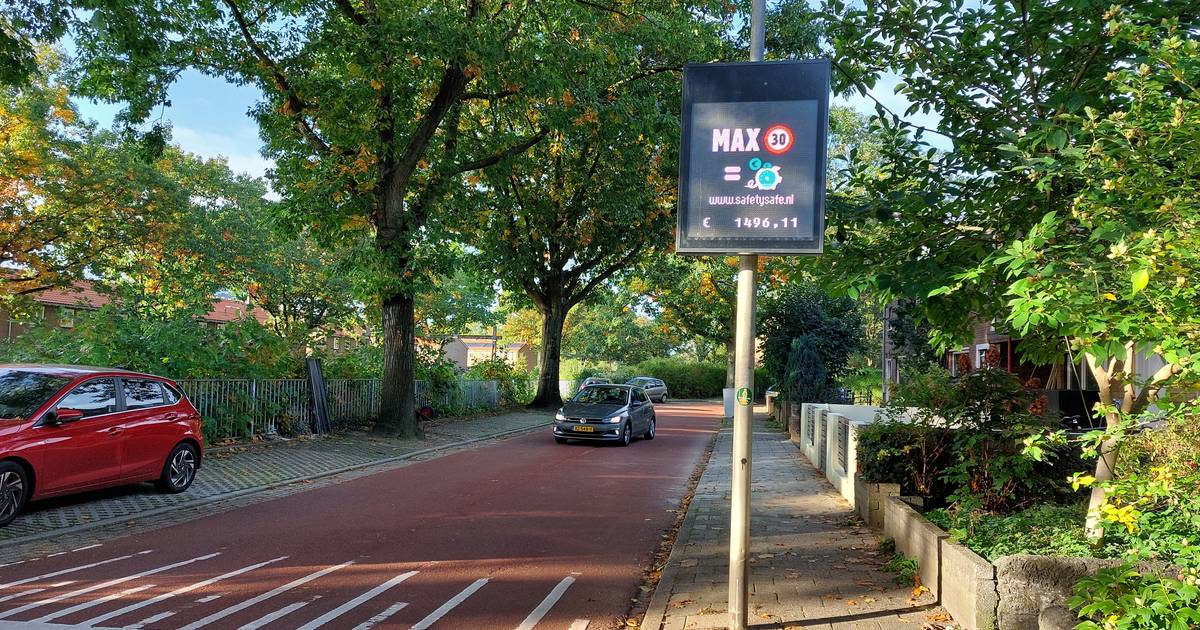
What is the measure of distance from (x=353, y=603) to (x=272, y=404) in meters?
11.6

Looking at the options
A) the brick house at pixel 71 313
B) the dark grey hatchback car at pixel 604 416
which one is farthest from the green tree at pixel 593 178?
the brick house at pixel 71 313

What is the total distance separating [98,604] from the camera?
5617mm

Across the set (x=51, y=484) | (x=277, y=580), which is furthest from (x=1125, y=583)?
(x=51, y=484)

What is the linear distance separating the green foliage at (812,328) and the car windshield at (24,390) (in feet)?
68.2

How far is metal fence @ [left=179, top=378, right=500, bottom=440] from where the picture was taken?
48.4 feet

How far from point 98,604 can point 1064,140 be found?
6931 millimetres

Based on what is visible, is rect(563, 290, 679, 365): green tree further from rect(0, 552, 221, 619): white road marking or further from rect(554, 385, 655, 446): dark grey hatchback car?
rect(0, 552, 221, 619): white road marking

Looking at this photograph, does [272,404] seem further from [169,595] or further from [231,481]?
[169,595]

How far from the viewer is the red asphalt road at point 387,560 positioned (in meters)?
5.59

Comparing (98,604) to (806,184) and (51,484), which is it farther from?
(806,184)

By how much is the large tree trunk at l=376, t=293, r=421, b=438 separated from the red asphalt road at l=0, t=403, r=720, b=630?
19.8ft

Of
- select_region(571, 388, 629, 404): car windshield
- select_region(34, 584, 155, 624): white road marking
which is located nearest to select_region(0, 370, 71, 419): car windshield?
select_region(34, 584, 155, 624): white road marking

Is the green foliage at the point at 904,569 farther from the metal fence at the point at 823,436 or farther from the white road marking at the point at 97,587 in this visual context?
the metal fence at the point at 823,436

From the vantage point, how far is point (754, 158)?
5.33 metres
